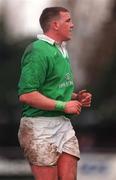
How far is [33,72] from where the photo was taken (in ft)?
13.0

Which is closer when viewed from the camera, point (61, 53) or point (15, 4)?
point (61, 53)

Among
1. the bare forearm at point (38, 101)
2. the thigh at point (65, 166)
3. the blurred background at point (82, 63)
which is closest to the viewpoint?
the bare forearm at point (38, 101)

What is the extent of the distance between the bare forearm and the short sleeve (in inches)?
1.1

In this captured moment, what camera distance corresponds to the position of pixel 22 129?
4094 mm

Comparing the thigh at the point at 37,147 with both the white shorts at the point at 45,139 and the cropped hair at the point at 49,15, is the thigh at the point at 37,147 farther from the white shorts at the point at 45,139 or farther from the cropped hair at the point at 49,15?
the cropped hair at the point at 49,15

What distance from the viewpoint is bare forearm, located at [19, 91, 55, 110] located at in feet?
12.9

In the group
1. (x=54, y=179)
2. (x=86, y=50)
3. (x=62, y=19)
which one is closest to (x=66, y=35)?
(x=62, y=19)

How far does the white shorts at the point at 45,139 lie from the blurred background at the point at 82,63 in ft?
13.2

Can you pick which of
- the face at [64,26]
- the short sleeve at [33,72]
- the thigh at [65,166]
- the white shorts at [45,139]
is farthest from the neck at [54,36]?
the thigh at [65,166]

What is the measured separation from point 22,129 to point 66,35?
0.58m

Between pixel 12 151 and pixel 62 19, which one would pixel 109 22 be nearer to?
pixel 12 151

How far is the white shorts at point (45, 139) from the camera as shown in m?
4.02

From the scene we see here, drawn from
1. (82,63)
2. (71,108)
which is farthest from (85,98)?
(82,63)

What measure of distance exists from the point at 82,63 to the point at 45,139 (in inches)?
171
